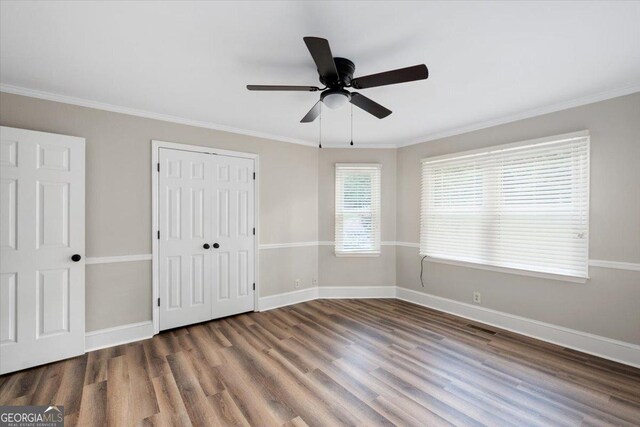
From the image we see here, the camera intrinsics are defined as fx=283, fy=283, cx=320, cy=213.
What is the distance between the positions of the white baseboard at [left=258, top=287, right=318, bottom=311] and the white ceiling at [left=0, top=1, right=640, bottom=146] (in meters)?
2.65

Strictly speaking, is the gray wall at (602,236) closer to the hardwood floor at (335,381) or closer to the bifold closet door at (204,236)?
the hardwood floor at (335,381)

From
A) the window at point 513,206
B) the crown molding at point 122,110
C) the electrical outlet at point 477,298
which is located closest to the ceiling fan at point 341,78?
the crown molding at point 122,110

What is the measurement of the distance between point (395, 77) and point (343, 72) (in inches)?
17.6

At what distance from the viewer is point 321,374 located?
2.45 m

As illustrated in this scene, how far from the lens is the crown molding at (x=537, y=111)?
8.63ft

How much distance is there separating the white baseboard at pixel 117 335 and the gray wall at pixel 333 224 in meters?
2.49

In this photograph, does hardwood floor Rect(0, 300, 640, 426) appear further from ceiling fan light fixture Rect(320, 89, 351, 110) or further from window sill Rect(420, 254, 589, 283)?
ceiling fan light fixture Rect(320, 89, 351, 110)

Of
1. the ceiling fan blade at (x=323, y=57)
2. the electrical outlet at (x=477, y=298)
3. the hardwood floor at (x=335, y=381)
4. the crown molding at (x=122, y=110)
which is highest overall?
the crown molding at (x=122, y=110)

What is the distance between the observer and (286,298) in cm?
432

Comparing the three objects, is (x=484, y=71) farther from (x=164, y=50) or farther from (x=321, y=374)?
(x=321, y=374)

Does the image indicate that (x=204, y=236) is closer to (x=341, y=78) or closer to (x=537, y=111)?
(x=341, y=78)

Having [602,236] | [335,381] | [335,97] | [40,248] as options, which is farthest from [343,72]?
[40,248]

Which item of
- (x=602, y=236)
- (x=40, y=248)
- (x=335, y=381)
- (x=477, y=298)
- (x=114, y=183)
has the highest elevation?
(x=114, y=183)

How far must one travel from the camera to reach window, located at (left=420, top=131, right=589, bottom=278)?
9.51ft
